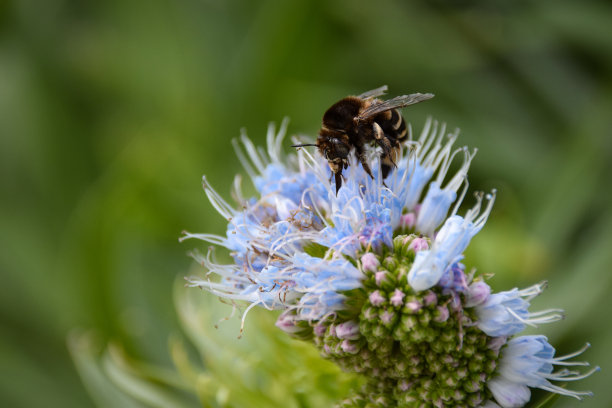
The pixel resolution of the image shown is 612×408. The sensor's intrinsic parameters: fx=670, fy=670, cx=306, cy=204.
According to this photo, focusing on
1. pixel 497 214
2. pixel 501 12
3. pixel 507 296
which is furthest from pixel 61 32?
pixel 507 296

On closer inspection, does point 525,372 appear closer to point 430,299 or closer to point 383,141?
point 430,299

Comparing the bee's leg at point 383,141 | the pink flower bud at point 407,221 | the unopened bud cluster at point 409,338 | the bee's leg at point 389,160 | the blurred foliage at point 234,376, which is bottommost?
the blurred foliage at point 234,376

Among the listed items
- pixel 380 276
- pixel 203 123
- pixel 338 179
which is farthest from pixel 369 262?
pixel 203 123

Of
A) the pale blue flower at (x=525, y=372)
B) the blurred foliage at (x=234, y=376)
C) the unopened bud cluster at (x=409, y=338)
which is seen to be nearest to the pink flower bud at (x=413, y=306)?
the unopened bud cluster at (x=409, y=338)

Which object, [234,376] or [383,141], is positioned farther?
[234,376]

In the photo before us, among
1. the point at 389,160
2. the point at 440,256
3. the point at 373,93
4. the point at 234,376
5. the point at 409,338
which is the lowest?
the point at 234,376

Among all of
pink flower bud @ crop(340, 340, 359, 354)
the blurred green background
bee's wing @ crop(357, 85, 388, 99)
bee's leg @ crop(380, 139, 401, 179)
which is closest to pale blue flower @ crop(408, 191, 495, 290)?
pink flower bud @ crop(340, 340, 359, 354)

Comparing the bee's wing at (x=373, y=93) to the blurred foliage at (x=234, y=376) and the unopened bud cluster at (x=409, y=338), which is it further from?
the blurred foliage at (x=234, y=376)

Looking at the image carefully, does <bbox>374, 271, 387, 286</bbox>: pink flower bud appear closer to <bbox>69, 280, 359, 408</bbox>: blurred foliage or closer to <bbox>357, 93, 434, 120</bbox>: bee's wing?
<bbox>357, 93, 434, 120</bbox>: bee's wing
